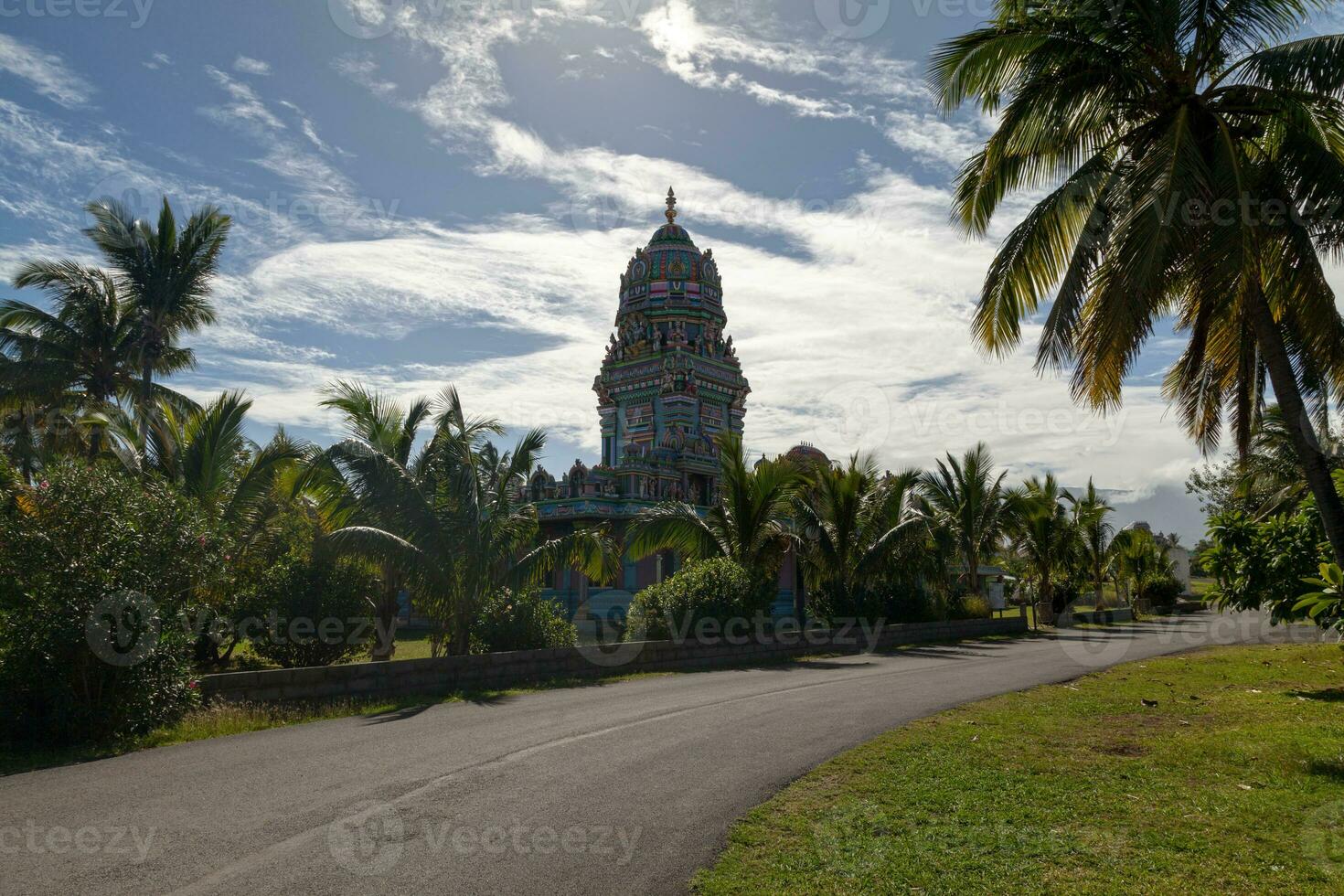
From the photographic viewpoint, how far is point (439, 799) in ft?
22.8

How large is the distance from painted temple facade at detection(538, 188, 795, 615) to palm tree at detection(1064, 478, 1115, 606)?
1566cm

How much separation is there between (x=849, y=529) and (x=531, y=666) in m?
13.1

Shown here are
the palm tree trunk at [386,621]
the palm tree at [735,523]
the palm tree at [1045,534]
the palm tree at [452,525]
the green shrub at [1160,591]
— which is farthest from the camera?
the green shrub at [1160,591]

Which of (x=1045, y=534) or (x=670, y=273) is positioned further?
(x=670, y=273)

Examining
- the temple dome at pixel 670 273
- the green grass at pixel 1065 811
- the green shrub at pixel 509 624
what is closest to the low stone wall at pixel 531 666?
the green shrub at pixel 509 624

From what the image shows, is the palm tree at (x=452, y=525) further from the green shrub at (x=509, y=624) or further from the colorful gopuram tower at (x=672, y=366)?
the colorful gopuram tower at (x=672, y=366)

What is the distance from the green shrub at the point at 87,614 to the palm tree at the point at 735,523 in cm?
1338

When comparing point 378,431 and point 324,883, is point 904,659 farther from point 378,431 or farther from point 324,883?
point 324,883

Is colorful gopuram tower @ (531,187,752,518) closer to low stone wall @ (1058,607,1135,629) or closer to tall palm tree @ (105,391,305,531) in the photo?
low stone wall @ (1058,607,1135,629)

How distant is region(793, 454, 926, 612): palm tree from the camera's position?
84.0ft

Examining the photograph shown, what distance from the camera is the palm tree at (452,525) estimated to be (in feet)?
51.9

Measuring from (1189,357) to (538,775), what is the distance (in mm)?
12013

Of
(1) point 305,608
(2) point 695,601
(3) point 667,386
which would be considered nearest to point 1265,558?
(2) point 695,601

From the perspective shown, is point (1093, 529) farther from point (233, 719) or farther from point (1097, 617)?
point (233, 719)
